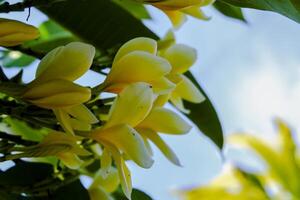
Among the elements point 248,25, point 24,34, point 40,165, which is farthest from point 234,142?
point 24,34

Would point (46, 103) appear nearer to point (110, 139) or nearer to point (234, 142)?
point (110, 139)

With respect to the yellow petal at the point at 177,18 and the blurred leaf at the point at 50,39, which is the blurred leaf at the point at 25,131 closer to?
the blurred leaf at the point at 50,39

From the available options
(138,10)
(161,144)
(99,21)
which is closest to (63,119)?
(161,144)

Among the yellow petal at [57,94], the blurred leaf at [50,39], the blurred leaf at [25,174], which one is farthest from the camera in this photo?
the blurred leaf at [50,39]

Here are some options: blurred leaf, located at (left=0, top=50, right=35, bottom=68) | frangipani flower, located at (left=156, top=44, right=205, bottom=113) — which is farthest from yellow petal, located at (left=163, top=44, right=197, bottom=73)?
blurred leaf, located at (left=0, top=50, right=35, bottom=68)

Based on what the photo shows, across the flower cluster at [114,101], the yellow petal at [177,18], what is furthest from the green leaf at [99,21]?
the flower cluster at [114,101]

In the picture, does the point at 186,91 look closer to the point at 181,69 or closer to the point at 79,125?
the point at 181,69
